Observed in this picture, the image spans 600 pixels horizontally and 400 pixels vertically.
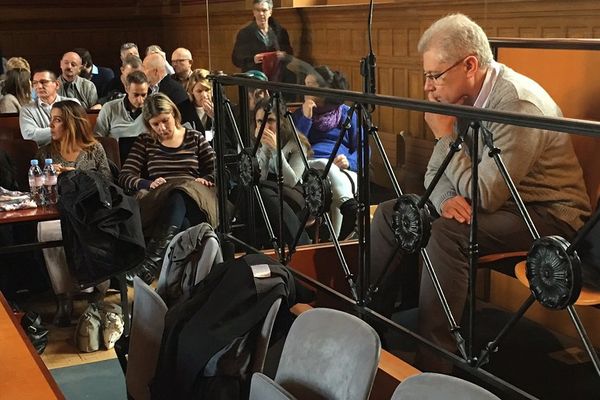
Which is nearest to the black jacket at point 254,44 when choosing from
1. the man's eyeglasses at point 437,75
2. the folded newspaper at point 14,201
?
the folded newspaper at point 14,201

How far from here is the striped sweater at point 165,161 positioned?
14.6ft

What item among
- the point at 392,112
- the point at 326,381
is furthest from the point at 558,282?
the point at 392,112

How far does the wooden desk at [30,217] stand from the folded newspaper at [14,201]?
5cm

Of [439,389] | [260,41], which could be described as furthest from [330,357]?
[260,41]

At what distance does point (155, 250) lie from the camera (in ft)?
13.9

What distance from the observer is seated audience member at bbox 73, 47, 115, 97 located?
793 cm

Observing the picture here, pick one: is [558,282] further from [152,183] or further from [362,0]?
[362,0]

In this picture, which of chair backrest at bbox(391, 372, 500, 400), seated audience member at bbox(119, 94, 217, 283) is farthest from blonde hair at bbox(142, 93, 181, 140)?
chair backrest at bbox(391, 372, 500, 400)

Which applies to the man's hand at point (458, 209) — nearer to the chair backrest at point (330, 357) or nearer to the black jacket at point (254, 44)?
the chair backrest at point (330, 357)

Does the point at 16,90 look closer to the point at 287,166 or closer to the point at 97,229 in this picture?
the point at 97,229

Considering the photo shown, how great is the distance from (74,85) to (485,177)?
18.5 feet

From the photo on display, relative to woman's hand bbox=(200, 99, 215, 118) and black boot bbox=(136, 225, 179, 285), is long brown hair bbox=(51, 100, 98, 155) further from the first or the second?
woman's hand bbox=(200, 99, 215, 118)

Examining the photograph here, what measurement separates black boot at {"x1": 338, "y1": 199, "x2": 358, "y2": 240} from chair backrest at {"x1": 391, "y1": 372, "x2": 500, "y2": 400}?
206 cm

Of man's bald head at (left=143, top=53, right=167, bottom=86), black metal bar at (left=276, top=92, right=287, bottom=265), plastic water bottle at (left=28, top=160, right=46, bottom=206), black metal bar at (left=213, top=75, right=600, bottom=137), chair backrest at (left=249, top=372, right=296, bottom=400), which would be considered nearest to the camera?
black metal bar at (left=213, top=75, right=600, bottom=137)
